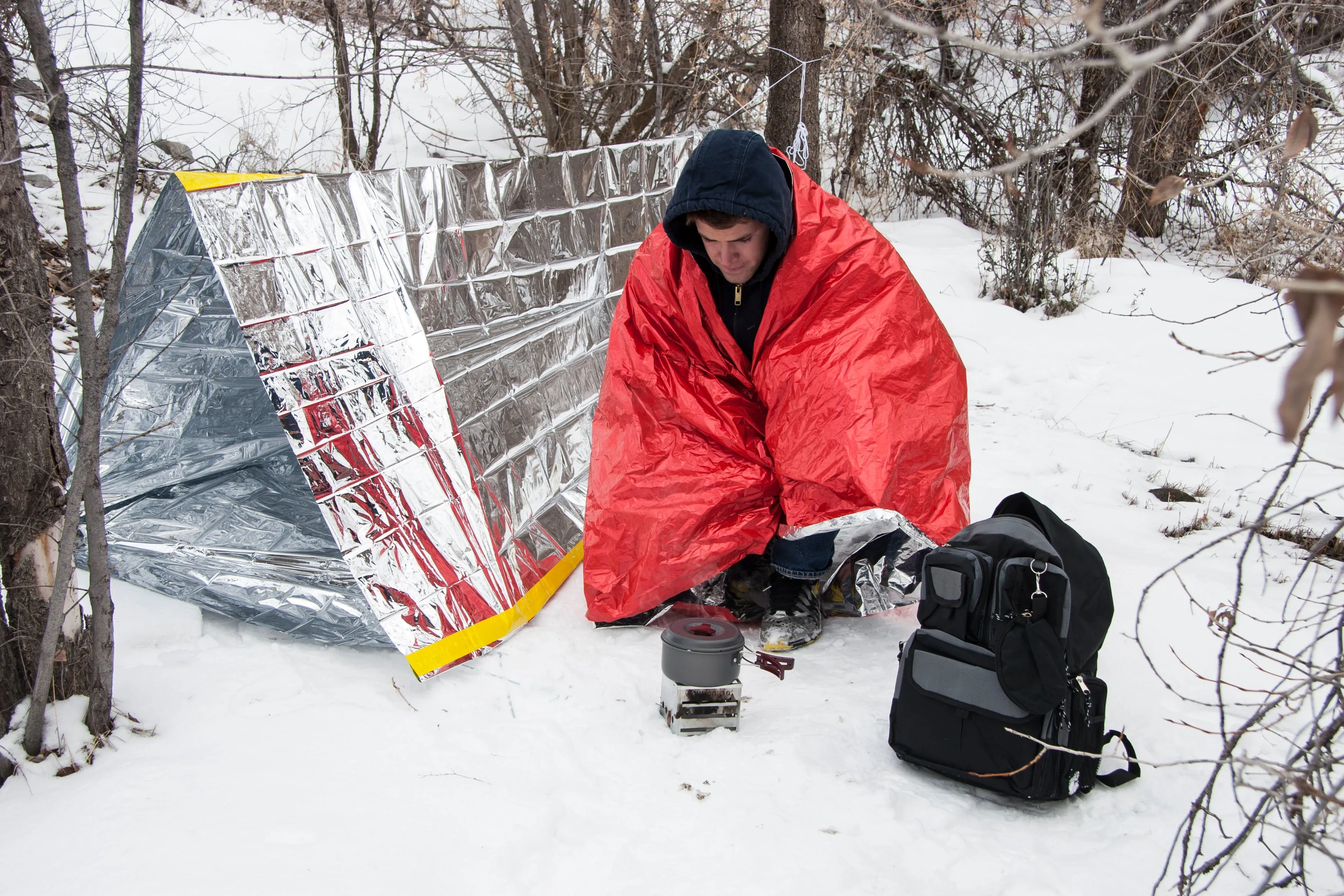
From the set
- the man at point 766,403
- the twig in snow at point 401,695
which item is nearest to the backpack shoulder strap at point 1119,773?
the man at point 766,403

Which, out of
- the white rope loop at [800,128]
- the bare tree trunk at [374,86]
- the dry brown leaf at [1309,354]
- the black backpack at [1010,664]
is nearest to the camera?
the dry brown leaf at [1309,354]

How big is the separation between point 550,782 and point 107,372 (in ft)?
3.75

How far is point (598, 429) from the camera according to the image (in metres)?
2.63

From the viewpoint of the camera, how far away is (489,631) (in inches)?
93.8

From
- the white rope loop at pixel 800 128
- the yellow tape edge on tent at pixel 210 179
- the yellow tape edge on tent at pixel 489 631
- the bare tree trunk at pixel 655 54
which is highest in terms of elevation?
the bare tree trunk at pixel 655 54

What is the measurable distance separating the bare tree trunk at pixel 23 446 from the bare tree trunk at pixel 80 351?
63 millimetres

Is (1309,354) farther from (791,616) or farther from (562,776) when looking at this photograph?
(791,616)

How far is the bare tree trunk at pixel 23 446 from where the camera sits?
5.49 ft

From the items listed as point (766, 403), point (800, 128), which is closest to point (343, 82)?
point (800, 128)

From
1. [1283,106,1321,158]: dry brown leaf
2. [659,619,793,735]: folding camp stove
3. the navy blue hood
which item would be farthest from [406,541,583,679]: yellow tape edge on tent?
[1283,106,1321,158]: dry brown leaf

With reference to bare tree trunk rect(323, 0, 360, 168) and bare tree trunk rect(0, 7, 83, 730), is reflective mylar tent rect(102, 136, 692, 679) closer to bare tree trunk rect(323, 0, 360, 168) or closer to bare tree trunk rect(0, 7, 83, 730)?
bare tree trunk rect(0, 7, 83, 730)

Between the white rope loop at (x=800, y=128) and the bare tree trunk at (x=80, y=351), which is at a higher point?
the white rope loop at (x=800, y=128)

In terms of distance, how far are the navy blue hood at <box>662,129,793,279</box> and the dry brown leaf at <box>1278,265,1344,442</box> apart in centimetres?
175

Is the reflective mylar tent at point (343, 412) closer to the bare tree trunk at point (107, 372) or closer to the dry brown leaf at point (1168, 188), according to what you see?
the bare tree trunk at point (107, 372)
